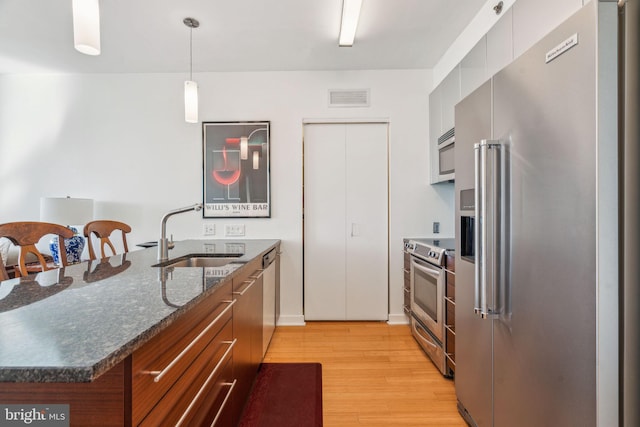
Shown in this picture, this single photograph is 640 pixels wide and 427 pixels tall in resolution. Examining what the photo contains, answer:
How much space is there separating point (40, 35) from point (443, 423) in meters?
4.25

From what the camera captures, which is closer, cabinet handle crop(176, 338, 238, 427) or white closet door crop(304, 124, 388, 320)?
cabinet handle crop(176, 338, 238, 427)

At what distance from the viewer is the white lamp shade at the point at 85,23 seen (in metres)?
1.28

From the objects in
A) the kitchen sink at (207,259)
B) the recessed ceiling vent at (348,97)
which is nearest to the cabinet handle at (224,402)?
the kitchen sink at (207,259)

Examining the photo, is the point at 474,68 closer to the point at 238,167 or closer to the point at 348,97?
the point at 348,97

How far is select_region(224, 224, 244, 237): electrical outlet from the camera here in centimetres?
325

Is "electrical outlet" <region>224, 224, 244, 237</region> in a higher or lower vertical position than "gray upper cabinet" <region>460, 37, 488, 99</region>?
lower

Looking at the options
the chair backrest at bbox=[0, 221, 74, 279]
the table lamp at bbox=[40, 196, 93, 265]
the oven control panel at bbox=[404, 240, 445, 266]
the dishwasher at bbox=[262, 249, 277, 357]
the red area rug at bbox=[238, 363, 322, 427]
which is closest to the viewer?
the chair backrest at bbox=[0, 221, 74, 279]

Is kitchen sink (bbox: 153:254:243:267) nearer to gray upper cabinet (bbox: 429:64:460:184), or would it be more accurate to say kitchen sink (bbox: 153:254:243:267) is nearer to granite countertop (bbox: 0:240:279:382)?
granite countertop (bbox: 0:240:279:382)

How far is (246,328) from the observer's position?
1.79 m

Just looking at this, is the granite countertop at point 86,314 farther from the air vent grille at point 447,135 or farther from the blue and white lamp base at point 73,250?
the air vent grille at point 447,135

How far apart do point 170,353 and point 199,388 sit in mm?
270

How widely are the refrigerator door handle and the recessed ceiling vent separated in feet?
7.02

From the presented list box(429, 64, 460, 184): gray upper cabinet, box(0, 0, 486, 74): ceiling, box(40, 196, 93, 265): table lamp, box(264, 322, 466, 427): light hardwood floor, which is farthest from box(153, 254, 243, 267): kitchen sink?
box(429, 64, 460, 184): gray upper cabinet

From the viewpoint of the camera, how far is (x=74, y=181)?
10.9 ft
